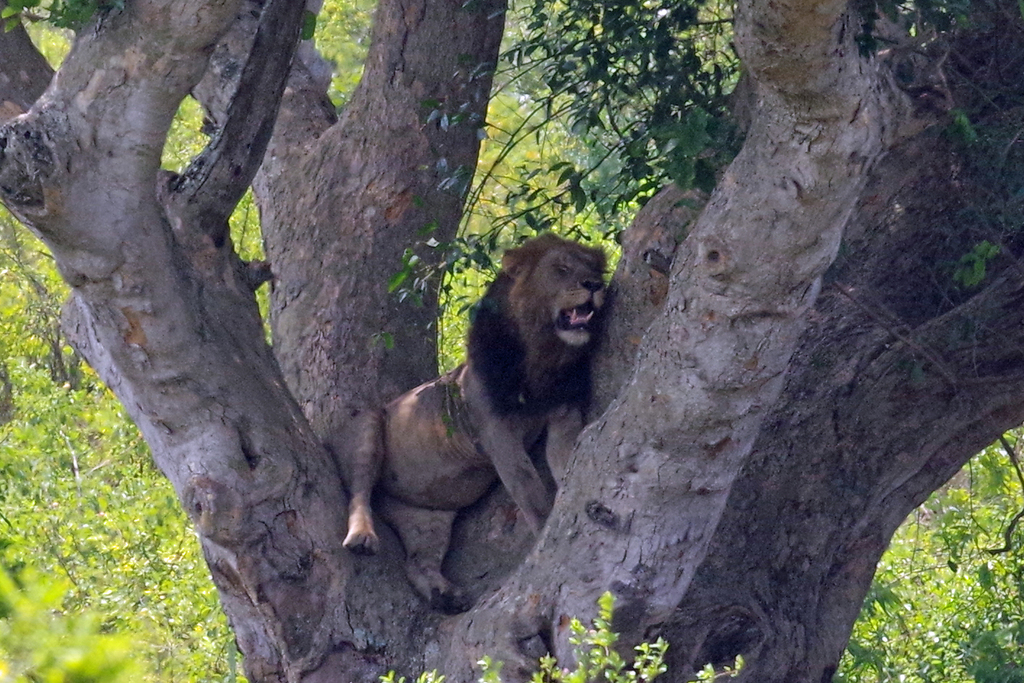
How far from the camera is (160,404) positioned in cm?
466

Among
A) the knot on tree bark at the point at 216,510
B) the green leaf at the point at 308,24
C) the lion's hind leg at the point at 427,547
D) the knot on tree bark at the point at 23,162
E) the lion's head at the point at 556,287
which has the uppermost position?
→ the green leaf at the point at 308,24

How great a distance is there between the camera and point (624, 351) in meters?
4.75

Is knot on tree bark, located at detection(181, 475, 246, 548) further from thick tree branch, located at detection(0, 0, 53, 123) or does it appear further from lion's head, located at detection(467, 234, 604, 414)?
thick tree branch, located at detection(0, 0, 53, 123)

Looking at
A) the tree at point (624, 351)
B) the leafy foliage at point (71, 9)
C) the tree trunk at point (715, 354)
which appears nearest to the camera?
the tree trunk at point (715, 354)

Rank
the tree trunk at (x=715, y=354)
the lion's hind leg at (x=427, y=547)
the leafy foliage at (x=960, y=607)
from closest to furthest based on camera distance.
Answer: the tree trunk at (x=715, y=354) → the lion's hind leg at (x=427, y=547) → the leafy foliage at (x=960, y=607)

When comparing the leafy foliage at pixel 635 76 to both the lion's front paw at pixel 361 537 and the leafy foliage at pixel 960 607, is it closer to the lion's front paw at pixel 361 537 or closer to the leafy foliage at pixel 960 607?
the lion's front paw at pixel 361 537

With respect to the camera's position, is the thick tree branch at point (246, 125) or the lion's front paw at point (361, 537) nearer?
the thick tree branch at point (246, 125)

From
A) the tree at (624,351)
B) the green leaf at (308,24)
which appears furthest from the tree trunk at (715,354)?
the green leaf at (308,24)

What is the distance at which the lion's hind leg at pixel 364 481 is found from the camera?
5039 millimetres

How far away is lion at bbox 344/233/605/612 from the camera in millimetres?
5094

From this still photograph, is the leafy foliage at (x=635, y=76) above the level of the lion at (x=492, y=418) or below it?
above

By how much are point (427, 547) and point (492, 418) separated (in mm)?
579

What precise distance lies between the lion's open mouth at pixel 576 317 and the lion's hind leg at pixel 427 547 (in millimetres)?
1002

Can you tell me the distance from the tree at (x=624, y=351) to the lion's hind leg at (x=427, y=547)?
0.09m
